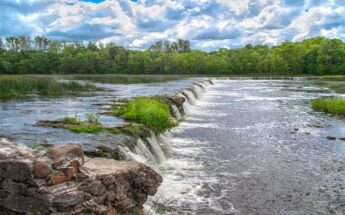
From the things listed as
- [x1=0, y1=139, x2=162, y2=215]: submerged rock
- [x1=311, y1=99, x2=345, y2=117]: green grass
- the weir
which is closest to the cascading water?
the weir

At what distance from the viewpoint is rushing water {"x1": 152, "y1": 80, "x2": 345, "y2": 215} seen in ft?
43.6

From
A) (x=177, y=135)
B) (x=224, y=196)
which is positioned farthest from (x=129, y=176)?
(x=177, y=135)

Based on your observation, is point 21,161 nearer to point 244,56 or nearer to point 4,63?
point 4,63

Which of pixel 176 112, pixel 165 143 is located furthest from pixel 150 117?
pixel 176 112

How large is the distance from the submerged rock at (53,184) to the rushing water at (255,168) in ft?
12.6

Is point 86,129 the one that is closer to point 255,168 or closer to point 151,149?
point 151,149

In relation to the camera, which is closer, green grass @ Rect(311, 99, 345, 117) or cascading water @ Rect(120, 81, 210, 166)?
cascading water @ Rect(120, 81, 210, 166)

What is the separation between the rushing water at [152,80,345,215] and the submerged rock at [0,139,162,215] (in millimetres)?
3854

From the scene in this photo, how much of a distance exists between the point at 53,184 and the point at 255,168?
35.2ft

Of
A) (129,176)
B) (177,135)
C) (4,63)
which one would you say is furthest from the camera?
(4,63)

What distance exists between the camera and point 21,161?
8.42 m

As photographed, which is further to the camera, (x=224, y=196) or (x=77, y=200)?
(x=224, y=196)

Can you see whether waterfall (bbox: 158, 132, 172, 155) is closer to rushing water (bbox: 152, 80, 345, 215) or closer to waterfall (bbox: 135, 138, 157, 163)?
rushing water (bbox: 152, 80, 345, 215)

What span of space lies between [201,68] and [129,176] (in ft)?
525
